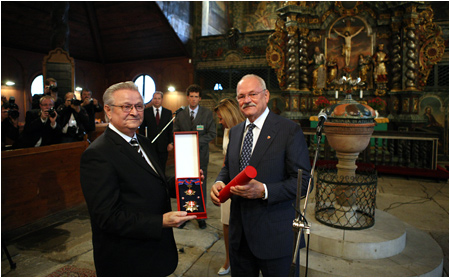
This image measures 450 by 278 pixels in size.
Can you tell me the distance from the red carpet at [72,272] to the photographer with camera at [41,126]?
201 cm

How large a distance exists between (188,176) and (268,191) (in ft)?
1.37

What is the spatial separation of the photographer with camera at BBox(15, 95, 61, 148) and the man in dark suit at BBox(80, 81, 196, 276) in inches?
116

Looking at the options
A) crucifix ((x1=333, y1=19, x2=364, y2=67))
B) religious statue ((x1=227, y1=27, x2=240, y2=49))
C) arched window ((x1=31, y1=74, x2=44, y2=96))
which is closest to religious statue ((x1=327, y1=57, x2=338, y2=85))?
crucifix ((x1=333, y1=19, x2=364, y2=67))

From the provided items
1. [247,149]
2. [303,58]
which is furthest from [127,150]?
[303,58]

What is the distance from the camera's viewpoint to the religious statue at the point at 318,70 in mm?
9273

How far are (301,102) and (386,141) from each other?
9.46 ft

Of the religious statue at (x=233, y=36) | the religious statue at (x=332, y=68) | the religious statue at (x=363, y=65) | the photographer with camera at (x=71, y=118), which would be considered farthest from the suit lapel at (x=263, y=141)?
the religious statue at (x=233, y=36)

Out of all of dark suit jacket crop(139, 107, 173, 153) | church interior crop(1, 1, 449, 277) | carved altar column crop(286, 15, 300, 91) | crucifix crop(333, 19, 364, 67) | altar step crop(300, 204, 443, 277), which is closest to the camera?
altar step crop(300, 204, 443, 277)

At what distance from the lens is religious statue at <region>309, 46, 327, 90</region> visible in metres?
9.27

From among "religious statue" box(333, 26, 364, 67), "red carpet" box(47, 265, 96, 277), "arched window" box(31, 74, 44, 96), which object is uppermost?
"religious statue" box(333, 26, 364, 67)

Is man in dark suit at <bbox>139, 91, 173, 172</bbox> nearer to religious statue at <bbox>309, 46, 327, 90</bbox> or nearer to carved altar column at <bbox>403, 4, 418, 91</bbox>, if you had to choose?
religious statue at <bbox>309, 46, 327, 90</bbox>

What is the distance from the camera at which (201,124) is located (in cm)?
367

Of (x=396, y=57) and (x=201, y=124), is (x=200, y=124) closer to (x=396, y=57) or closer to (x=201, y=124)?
(x=201, y=124)

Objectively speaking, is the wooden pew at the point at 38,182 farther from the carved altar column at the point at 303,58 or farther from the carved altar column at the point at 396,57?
the carved altar column at the point at 396,57
